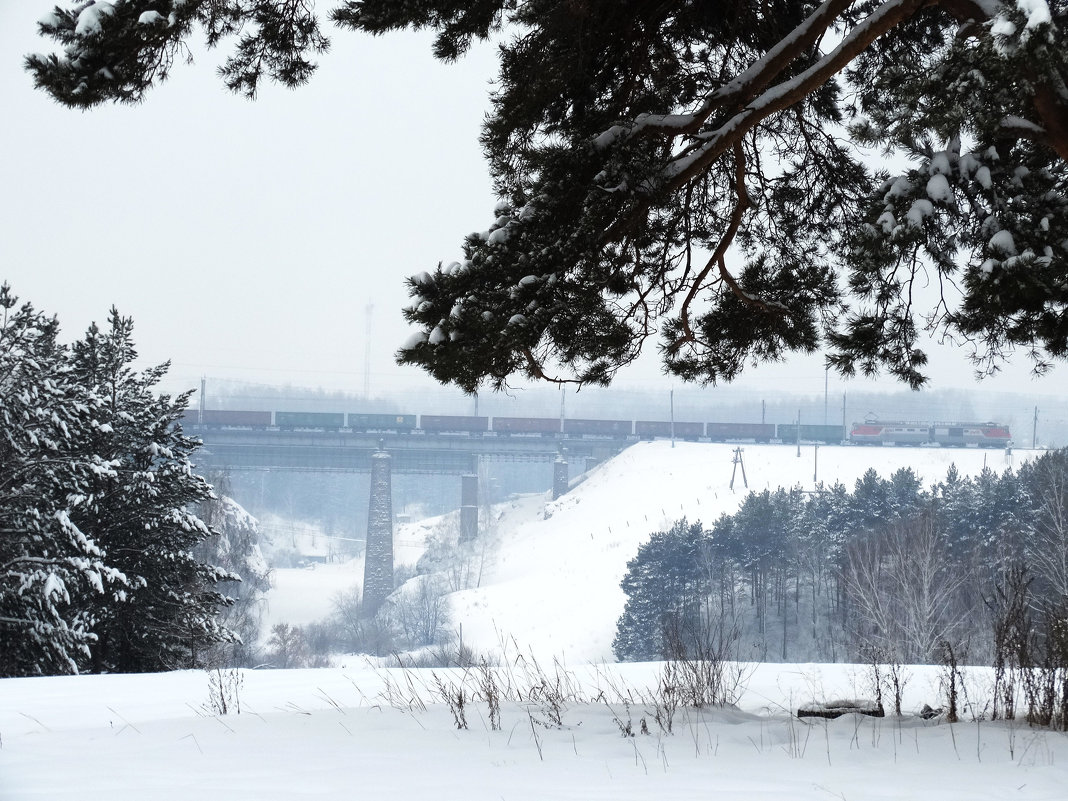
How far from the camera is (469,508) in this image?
57.7 meters

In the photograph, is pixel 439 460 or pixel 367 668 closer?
pixel 367 668

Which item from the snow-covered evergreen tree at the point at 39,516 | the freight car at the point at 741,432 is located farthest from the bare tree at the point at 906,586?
the freight car at the point at 741,432

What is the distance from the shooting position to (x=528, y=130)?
4922mm

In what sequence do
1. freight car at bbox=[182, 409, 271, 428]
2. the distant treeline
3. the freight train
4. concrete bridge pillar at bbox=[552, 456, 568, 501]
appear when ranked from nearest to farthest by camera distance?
the distant treeline, freight car at bbox=[182, 409, 271, 428], the freight train, concrete bridge pillar at bbox=[552, 456, 568, 501]

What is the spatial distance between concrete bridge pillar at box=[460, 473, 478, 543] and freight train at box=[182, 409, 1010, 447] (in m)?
3.28

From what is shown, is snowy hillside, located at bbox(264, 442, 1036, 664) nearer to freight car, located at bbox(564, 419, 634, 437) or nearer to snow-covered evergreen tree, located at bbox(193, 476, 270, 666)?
freight car, located at bbox(564, 419, 634, 437)

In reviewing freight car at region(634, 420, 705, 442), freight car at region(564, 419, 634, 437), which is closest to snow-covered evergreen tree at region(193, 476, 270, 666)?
freight car at region(564, 419, 634, 437)

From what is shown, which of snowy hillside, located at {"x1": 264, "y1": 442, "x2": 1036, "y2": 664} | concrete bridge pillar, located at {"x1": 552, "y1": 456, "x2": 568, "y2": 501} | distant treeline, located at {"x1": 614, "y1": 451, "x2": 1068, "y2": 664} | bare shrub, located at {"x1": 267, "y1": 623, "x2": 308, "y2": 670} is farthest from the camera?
concrete bridge pillar, located at {"x1": 552, "y1": 456, "x2": 568, "y2": 501}

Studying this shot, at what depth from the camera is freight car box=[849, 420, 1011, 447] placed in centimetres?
5275

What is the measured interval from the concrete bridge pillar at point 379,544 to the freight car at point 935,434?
30012mm

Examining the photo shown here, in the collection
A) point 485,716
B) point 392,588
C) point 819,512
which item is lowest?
point 392,588

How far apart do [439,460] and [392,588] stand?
11.4m

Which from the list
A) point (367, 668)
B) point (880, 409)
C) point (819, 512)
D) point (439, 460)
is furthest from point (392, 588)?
point (367, 668)

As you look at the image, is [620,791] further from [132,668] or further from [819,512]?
[819,512]
